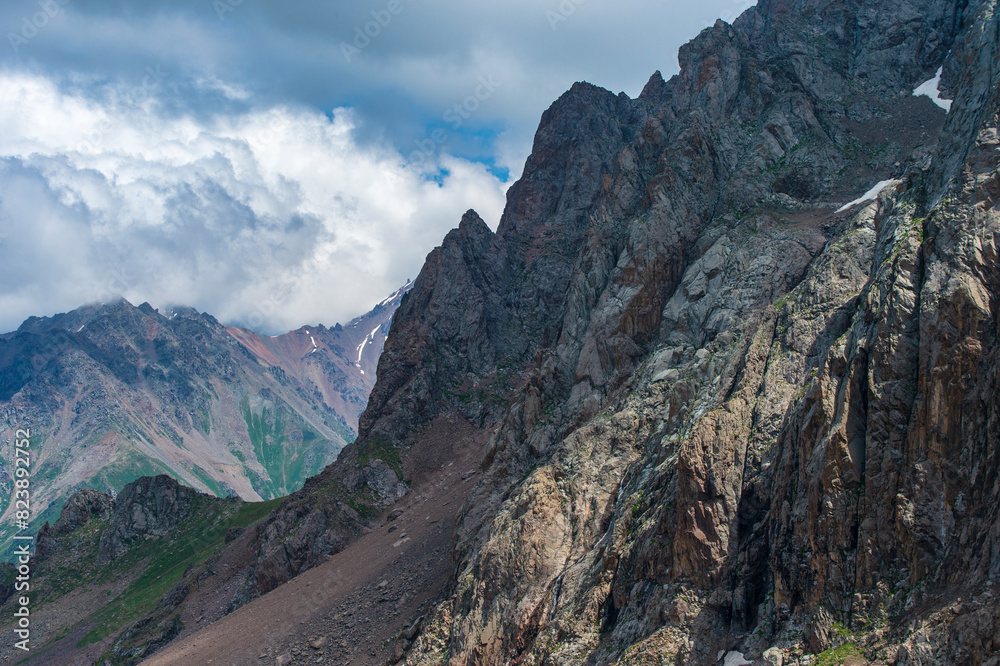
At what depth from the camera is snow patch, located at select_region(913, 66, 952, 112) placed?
217 feet

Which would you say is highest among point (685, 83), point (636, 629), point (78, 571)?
point (685, 83)

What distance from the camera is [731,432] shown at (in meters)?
32.9

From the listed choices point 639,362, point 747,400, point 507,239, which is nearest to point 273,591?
point 639,362

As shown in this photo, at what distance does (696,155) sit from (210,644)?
75933 millimetres

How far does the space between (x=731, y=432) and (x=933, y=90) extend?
201 feet

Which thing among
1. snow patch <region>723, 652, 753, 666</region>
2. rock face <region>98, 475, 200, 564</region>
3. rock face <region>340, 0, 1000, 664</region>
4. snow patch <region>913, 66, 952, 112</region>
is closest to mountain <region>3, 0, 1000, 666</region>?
rock face <region>340, 0, 1000, 664</region>

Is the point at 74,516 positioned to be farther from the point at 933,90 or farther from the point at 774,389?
the point at 933,90

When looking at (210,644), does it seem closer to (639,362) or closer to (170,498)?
(639,362)

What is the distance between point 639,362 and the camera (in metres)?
55.1

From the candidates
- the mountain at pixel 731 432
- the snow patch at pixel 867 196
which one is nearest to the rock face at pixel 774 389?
the mountain at pixel 731 432

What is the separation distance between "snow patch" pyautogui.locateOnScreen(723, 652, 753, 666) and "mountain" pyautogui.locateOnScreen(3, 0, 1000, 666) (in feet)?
1.24

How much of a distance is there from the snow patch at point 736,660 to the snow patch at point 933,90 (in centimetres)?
6707

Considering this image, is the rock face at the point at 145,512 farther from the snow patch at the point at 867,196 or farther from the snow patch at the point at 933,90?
the snow patch at the point at 933,90

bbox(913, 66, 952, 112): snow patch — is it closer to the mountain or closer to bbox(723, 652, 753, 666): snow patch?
the mountain
